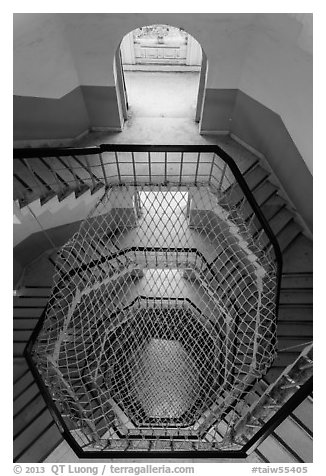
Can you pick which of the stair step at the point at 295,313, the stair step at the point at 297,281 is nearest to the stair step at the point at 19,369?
the stair step at the point at 295,313

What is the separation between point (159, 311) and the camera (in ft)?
22.9

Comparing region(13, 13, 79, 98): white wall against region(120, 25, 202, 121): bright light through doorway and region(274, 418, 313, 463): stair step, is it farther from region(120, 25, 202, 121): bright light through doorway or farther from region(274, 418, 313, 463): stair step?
region(274, 418, 313, 463): stair step

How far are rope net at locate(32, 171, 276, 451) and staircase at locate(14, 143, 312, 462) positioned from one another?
0.34 metres

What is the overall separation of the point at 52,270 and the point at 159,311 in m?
2.16

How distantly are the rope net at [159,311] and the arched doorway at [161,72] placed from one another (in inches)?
61.6

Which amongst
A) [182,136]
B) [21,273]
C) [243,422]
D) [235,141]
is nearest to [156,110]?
[182,136]

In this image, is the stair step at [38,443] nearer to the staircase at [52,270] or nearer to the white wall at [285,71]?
the staircase at [52,270]

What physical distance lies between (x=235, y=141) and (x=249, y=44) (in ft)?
5.32

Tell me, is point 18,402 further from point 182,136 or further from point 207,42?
point 207,42

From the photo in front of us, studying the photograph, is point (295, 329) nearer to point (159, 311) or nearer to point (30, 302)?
point (159, 311)

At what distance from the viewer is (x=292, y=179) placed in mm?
5441

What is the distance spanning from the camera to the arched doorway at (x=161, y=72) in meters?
6.30

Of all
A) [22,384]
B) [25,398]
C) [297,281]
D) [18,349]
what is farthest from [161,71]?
[25,398]

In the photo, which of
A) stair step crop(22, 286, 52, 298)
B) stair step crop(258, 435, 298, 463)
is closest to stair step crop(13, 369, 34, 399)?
stair step crop(22, 286, 52, 298)
